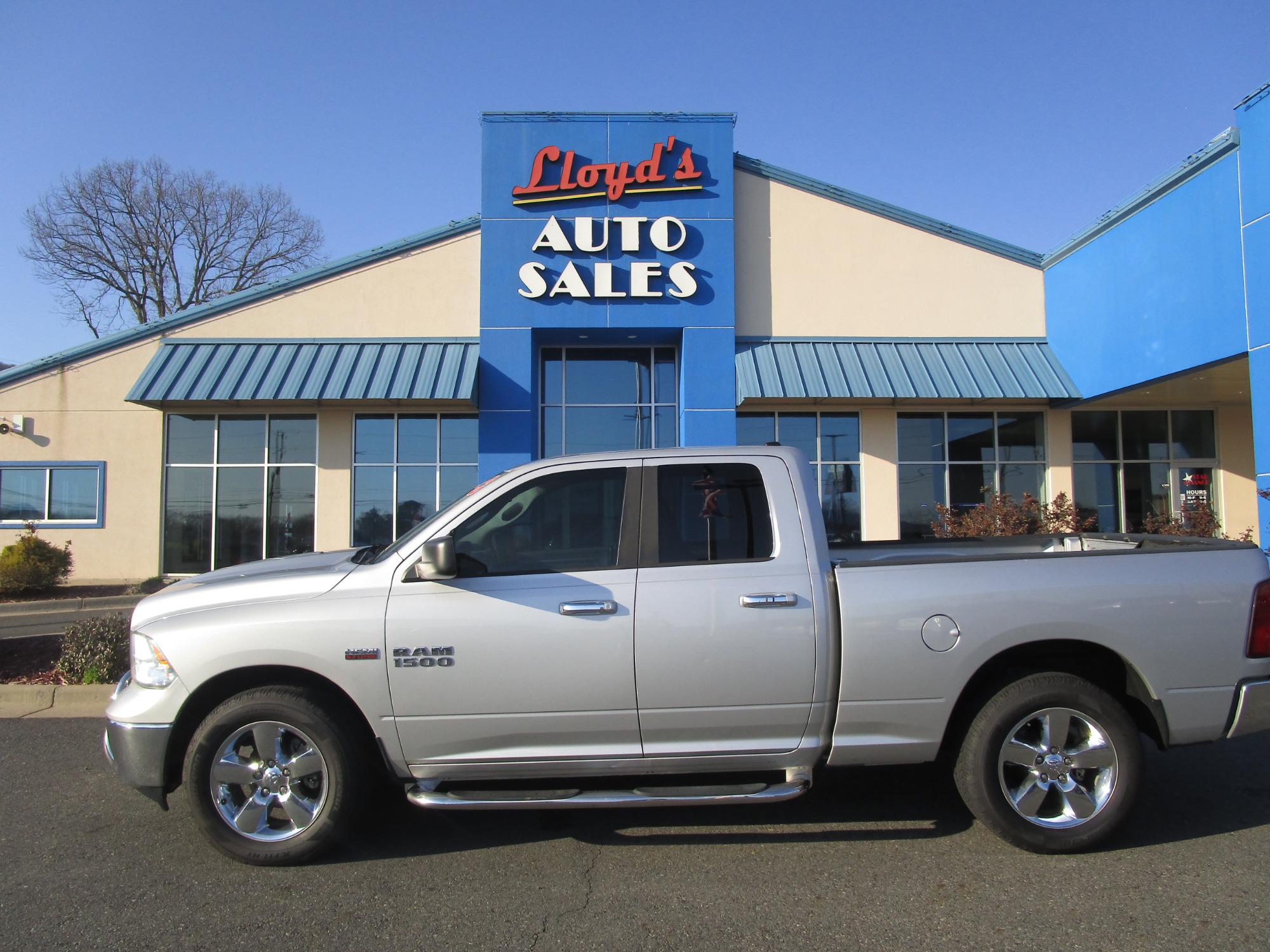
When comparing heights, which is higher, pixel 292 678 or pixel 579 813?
pixel 292 678

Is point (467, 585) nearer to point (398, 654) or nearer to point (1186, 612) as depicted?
point (398, 654)

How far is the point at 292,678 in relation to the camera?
413 centimetres

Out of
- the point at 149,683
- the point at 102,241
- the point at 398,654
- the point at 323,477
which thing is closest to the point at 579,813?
the point at 398,654

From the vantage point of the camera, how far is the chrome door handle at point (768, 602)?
4.01 m

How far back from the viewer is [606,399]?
1730 cm

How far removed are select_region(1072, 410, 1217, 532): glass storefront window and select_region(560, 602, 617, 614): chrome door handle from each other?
635 inches

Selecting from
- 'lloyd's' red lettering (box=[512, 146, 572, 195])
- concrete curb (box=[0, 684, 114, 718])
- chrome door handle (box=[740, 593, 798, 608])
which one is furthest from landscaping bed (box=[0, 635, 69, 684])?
'lloyd's' red lettering (box=[512, 146, 572, 195])

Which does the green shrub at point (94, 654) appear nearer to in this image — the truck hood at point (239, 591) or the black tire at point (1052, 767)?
the truck hood at point (239, 591)

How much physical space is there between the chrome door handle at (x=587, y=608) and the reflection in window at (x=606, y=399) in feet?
42.9

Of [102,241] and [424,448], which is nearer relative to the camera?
[424,448]

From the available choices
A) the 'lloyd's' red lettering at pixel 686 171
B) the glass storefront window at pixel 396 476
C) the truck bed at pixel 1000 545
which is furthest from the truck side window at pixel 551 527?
the 'lloyd's' red lettering at pixel 686 171

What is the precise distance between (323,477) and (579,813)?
13.3 metres

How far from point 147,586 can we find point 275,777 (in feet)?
43.6

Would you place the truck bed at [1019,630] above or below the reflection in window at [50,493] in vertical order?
below
